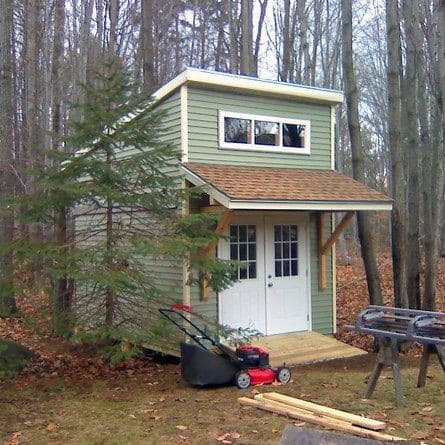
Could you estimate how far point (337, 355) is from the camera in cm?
984

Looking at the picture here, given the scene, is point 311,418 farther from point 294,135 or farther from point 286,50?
point 286,50

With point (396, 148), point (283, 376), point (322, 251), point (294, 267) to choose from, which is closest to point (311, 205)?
point (294, 267)

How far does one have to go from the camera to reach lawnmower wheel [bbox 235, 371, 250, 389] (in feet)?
24.9

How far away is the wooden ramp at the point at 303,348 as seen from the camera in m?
9.42

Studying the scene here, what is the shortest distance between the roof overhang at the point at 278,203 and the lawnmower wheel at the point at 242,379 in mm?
2363

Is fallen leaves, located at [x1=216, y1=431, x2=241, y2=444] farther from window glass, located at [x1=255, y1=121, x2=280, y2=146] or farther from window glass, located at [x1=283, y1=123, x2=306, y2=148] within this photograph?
window glass, located at [x1=283, y1=123, x2=306, y2=148]

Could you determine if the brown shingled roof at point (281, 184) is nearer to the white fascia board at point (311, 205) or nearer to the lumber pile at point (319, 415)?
the white fascia board at point (311, 205)

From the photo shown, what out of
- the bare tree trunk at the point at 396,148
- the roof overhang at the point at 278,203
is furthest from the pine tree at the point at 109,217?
the bare tree trunk at the point at 396,148

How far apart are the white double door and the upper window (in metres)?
1.30

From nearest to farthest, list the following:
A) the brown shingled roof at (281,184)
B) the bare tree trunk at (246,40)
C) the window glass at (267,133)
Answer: the brown shingled roof at (281,184) → the window glass at (267,133) → the bare tree trunk at (246,40)

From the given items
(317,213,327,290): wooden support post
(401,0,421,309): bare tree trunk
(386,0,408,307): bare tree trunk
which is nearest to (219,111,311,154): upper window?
(317,213,327,290): wooden support post

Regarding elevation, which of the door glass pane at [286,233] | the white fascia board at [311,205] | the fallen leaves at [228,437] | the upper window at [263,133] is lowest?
the fallen leaves at [228,437]

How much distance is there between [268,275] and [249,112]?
2939mm

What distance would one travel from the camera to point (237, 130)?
1039cm
